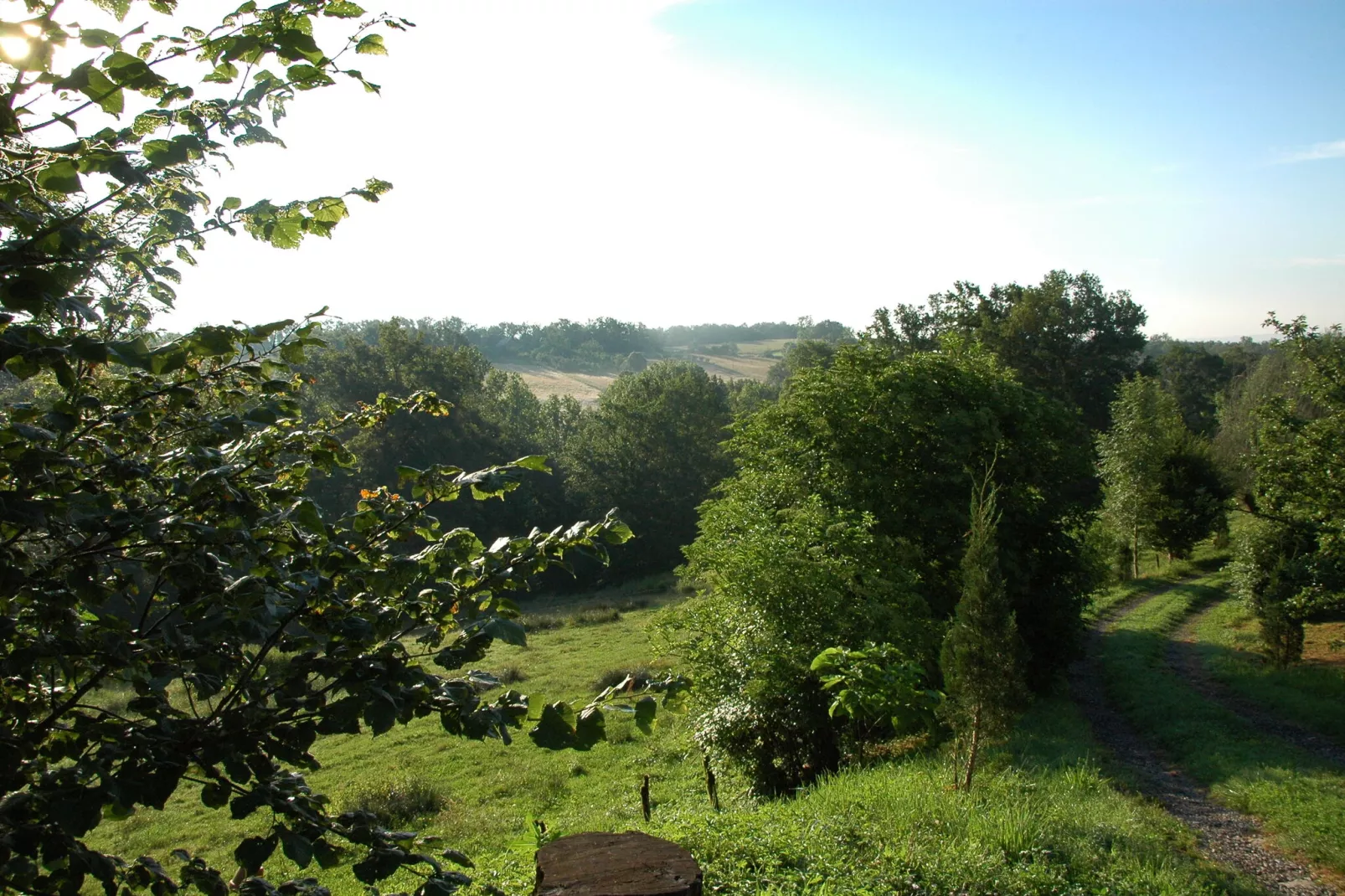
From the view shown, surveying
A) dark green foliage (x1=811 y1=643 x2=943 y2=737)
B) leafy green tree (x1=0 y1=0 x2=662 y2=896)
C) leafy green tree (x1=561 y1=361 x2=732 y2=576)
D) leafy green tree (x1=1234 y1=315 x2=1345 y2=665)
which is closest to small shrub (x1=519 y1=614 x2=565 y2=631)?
leafy green tree (x1=561 y1=361 x2=732 y2=576)

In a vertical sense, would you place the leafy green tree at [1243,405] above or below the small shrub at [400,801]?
above

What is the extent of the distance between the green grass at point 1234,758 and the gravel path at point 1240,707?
0.31 m

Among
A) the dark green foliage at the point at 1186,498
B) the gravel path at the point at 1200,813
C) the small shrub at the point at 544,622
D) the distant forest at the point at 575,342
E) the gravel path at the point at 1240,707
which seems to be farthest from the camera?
the distant forest at the point at 575,342

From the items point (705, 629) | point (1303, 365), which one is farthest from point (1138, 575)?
point (705, 629)

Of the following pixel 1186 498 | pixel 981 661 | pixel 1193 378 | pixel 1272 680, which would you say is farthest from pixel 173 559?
pixel 1193 378

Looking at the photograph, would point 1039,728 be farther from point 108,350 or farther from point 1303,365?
point 108,350

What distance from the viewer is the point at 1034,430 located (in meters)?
19.3

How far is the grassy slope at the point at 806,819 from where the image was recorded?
7.14 meters

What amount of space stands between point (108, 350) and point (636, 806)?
40.4 feet

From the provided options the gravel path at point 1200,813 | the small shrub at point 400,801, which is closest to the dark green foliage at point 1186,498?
the gravel path at point 1200,813

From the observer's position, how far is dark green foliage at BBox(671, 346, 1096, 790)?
1325cm

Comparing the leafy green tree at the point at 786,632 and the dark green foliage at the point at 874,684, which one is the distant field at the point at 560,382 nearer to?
the leafy green tree at the point at 786,632

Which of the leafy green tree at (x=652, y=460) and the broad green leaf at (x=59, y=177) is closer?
the broad green leaf at (x=59, y=177)

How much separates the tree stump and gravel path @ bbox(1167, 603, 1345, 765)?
13.4 meters
